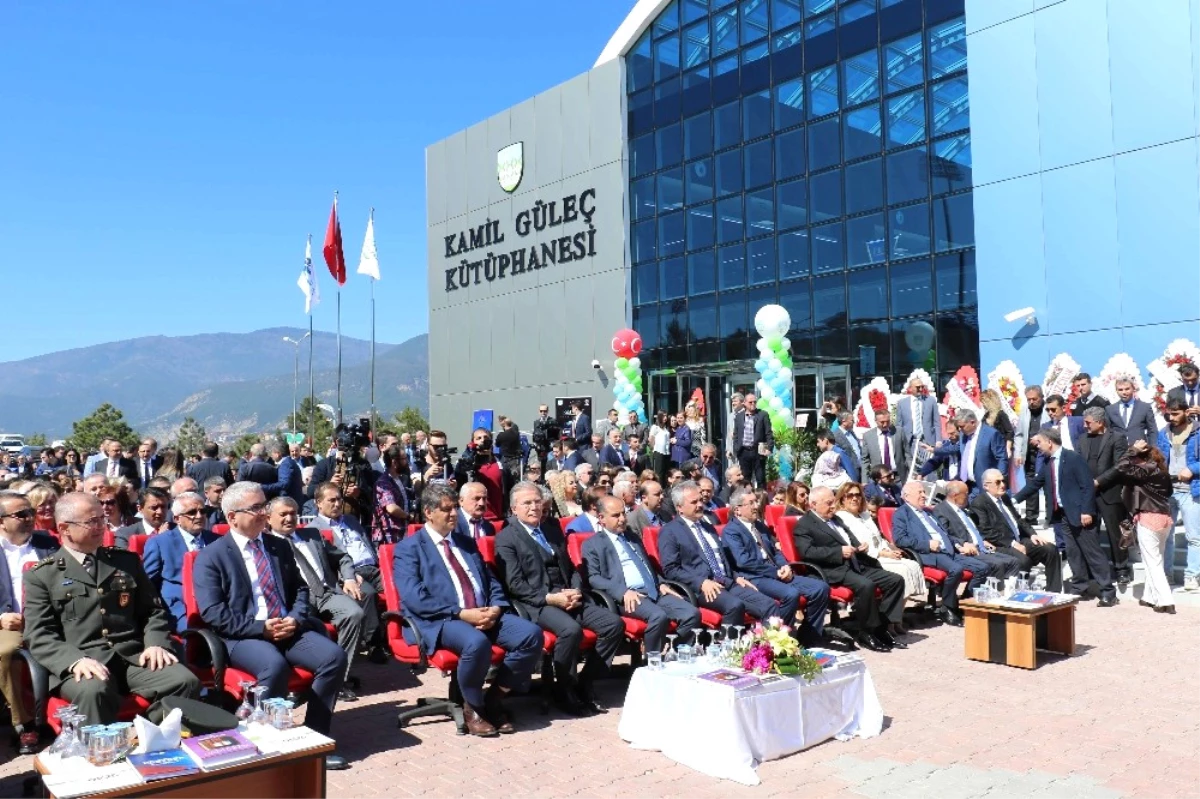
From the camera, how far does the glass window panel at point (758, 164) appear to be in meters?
21.9

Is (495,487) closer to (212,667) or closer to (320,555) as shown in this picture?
(320,555)

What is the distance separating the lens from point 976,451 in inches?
440

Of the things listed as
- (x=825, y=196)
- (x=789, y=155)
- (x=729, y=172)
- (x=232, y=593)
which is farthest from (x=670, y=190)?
(x=232, y=593)

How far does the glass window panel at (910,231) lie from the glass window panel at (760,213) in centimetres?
328

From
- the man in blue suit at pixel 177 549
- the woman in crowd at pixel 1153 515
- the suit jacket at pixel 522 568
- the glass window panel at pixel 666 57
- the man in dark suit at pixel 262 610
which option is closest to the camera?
the man in dark suit at pixel 262 610

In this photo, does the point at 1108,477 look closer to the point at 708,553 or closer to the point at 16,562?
the point at 708,553

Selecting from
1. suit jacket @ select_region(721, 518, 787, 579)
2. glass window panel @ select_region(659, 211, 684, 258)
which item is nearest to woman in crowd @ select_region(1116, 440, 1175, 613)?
suit jacket @ select_region(721, 518, 787, 579)

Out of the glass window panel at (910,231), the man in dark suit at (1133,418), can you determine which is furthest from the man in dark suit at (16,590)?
the glass window panel at (910,231)

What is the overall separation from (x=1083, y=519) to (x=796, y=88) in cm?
1423

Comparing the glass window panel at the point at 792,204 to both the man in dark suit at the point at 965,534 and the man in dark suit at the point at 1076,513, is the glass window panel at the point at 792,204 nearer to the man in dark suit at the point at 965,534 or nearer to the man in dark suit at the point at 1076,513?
the man in dark suit at the point at 1076,513

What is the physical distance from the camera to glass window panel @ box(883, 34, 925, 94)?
18547 millimetres

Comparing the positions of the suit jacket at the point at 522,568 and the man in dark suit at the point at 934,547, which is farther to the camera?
the man in dark suit at the point at 934,547

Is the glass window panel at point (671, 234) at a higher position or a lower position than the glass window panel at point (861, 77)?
lower

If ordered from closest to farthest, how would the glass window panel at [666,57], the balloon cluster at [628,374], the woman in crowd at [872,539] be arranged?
A: the woman in crowd at [872,539]
the balloon cluster at [628,374]
the glass window panel at [666,57]
